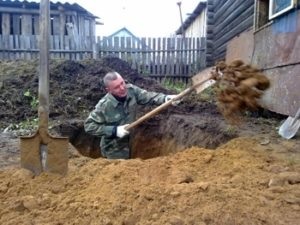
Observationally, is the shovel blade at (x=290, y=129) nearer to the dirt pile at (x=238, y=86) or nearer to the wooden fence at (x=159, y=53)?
the dirt pile at (x=238, y=86)

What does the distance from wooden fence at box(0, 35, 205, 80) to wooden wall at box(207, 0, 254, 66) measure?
18.2 inches

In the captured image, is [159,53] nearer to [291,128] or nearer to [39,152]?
[291,128]

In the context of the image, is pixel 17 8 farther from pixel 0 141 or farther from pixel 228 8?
pixel 0 141

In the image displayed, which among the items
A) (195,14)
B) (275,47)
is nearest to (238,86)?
(275,47)

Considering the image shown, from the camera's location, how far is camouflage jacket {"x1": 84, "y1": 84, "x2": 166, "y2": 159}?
5852mm

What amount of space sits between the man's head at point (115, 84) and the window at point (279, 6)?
2641 millimetres

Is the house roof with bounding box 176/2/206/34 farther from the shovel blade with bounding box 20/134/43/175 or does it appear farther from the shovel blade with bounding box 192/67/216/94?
the shovel blade with bounding box 20/134/43/175

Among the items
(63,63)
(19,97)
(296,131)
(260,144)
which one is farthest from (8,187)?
(63,63)

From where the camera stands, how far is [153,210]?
2.51 m

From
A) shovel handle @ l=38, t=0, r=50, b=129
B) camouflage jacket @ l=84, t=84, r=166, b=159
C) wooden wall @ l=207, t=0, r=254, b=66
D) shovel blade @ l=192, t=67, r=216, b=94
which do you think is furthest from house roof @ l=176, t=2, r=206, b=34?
shovel handle @ l=38, t=0, r=50, b=129

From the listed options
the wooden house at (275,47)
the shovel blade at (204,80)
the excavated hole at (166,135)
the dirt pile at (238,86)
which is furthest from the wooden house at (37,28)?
the dirt pile at (238,86)

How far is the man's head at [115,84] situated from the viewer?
578 cm

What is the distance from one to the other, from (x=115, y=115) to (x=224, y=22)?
24.2 ft

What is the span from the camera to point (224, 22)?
40.0ft
